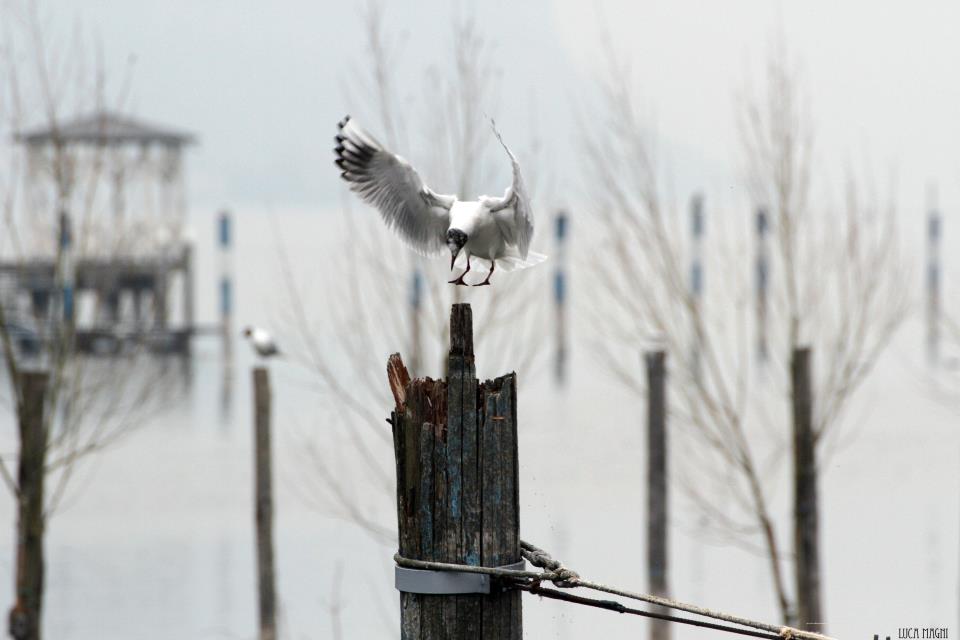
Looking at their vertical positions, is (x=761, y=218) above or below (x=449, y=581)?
above

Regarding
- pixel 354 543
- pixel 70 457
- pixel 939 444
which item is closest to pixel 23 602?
pixel 70 457

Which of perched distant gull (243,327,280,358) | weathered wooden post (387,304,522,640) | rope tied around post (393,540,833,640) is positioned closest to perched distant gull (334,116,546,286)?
weathered wooden post (387,304,522,640)

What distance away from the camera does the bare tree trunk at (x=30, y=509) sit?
8.69m

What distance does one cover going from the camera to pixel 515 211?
13.6ft

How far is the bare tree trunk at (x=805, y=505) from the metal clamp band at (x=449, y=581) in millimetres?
5866

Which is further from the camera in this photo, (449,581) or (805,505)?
(805,505)

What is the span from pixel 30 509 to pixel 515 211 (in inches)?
232

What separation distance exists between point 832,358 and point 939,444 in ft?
89.6

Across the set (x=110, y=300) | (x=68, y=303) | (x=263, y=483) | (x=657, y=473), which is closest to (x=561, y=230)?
(x=110, y=300)

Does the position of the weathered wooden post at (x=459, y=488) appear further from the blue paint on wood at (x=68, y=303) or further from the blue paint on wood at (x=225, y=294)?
the blue paint on wood at (x=225, y=294)

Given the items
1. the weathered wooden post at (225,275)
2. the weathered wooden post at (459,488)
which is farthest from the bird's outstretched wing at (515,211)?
the weathered wooden post at (225,275)

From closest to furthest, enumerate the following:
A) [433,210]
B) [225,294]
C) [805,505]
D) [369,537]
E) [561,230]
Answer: [433,210]
[805,505]
[369,537]
[225,294]
[561,230]

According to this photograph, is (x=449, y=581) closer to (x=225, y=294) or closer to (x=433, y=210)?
(x=433, y=210)

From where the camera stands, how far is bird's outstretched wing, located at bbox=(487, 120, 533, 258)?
13.4ft
